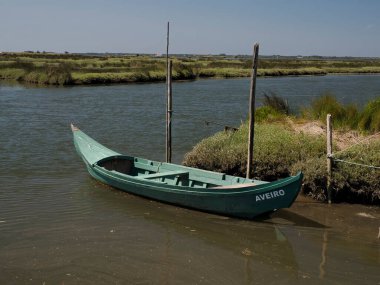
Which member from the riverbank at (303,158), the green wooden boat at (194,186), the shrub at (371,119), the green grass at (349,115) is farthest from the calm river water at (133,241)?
the shrub at (371,119)

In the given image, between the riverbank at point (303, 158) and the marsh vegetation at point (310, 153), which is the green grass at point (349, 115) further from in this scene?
the riverbank at point (303, 158)

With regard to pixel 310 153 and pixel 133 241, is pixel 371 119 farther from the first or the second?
pixel 133 241

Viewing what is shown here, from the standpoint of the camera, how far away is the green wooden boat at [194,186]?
34.5ft

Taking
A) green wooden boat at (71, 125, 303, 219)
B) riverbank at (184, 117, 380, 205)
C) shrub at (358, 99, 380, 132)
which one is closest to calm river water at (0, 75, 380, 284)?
green wooden boat at (71, 125, 303, 219)

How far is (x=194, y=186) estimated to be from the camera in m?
12.8

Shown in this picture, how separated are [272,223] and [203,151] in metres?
3.97

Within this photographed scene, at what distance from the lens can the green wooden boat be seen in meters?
10.5

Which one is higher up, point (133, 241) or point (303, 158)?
point (303, 158)

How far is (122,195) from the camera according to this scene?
1319 centimetres

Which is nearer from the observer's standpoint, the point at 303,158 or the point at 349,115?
the point at 303,158

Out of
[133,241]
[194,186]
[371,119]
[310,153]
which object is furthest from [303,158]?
[133,241]

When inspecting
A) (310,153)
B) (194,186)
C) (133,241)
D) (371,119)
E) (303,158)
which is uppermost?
(371,119)

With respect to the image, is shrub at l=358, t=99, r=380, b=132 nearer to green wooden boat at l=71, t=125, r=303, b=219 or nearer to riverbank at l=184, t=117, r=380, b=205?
riverbank at l=184, t=117, r=380, b=205

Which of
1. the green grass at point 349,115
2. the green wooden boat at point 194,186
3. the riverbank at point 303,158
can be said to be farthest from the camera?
the green grass at point 349,115
